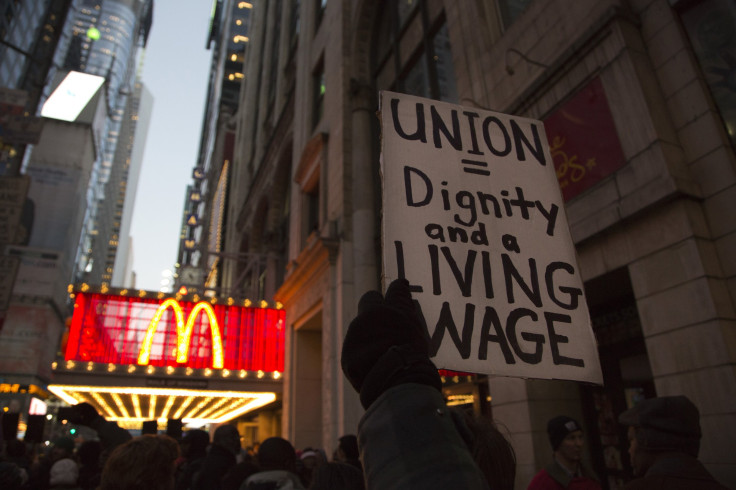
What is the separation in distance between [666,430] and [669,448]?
3.8 inches

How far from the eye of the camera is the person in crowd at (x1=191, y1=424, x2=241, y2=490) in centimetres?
512

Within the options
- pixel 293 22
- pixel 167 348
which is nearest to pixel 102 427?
pixel 167 348

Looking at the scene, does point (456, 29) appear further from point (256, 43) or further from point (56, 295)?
point (56, 295)

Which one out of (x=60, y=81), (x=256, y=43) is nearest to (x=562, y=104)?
(x=256, y=43)

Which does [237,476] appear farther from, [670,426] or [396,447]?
[396,447]

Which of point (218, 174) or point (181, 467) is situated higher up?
point (218, 174)

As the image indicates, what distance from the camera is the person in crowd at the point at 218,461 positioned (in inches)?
202

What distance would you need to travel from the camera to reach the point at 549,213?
346cm

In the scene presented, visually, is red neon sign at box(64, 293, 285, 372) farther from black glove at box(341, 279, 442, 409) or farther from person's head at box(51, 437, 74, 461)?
black glove at box(341, 279, 442, 409)

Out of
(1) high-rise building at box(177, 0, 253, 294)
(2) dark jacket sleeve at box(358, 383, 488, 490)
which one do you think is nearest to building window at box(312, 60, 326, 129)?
(2) dark jacket sleeve at box(358, 383, 488, 490)

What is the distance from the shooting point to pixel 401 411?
3.63 ft

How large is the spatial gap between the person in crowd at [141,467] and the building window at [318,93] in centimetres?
1771

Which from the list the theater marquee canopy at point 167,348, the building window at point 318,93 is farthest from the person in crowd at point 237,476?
the building window at point 318,93

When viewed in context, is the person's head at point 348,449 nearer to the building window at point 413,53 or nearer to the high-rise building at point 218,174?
the building window at point 413,53
